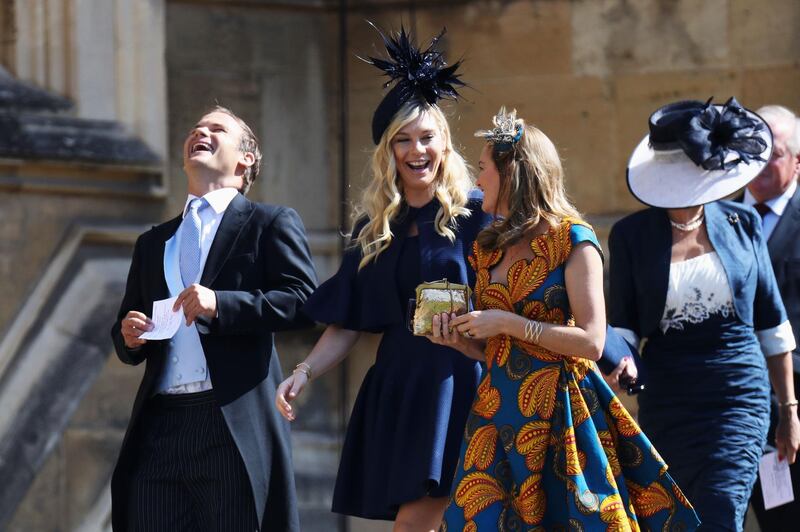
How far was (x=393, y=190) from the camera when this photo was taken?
219 inches

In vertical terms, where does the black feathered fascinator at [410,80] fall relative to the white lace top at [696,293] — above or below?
above

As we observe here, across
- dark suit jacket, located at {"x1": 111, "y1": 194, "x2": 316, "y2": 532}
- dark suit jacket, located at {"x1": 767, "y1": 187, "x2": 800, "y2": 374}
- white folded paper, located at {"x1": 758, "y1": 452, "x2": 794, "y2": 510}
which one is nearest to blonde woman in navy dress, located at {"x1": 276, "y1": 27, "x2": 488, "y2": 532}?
dark suit jacket, located at {"x1": 111, "y1": 194, "x2": 316, "y2": 532}

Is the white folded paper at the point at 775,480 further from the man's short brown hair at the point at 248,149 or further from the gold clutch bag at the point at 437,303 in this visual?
the man's short brown hair at the point at 248,149

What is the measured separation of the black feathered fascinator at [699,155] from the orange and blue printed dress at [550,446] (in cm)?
129

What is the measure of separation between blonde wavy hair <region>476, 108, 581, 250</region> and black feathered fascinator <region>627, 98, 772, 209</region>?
119 cm

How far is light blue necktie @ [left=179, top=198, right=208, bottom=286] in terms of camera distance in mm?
5547

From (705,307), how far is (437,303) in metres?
1.49

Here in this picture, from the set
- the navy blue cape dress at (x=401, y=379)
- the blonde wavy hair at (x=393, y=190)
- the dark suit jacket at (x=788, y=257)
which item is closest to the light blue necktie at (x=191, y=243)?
the navy blue cape dress at (x=401, y=379)

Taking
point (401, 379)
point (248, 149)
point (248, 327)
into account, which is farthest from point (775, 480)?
point (248, 149)

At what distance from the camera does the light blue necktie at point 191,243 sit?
5.55 metres

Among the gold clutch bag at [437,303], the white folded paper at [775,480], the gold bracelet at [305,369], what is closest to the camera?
the gold clutch bag at [437,303]

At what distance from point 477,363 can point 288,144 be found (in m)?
3.66

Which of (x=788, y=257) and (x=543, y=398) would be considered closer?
(x=543, y=398)

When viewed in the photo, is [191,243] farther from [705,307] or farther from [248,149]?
[705,307]
